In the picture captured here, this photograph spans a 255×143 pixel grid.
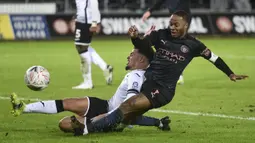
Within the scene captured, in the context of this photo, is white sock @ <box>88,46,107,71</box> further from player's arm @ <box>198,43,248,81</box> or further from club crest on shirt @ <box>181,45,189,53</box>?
club crest on shirt @ <box>181,45,189,53</box>

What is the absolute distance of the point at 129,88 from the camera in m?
8.61

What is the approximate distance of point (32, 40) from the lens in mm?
29625

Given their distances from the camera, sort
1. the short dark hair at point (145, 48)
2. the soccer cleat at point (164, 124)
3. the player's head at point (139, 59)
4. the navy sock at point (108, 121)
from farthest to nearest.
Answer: the soccer cleat at point (164, 124) → the player's head at point (139, 59) → the short dark hair at point (145, 48) → the navy sock at point (108, 121)

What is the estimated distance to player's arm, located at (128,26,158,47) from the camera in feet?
26.2

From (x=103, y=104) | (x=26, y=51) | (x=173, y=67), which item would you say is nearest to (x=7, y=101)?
(x=103, y=104)

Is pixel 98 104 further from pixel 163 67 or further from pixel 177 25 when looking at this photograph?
pixel 177 25

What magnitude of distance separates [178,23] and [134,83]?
0.96m

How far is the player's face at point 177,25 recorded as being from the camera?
27.8 ft

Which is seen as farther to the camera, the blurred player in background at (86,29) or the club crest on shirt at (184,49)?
the blurred player in background at (86,29)

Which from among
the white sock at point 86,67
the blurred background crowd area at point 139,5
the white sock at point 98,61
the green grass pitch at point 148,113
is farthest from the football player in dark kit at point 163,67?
the blurred background crowd area at point 139,5

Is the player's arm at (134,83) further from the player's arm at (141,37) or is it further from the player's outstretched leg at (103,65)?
the player's outstretched leg at (103,65)

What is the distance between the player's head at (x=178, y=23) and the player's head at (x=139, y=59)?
0.41 m

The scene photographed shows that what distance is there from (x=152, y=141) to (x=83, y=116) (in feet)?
3.37

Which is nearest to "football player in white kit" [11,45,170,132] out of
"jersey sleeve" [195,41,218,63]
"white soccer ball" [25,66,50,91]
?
"jersey sleeve" [195,41,218,63]
